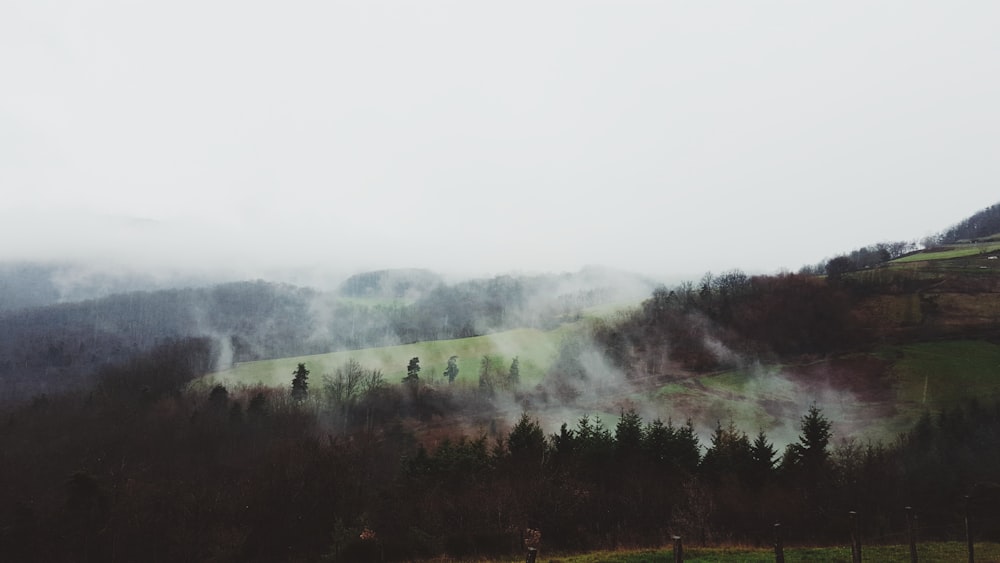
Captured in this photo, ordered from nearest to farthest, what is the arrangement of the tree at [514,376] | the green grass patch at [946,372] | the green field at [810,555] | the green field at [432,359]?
the green field at [810,555] < the green grass patch at [946,372] < the tree at [514,376] < the green field at [432,359]

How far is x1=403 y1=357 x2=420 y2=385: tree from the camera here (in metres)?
148

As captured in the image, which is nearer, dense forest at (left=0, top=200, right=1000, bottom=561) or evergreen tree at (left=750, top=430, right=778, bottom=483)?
dense forest at (left=0, top=200, right=1000, bottom=561)

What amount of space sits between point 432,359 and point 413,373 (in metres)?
16.6

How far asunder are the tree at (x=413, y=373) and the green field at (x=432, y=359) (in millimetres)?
3244

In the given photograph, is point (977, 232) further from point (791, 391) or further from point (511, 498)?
point (511, 498)

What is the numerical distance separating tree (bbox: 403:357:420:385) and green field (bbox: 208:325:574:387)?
3244mm

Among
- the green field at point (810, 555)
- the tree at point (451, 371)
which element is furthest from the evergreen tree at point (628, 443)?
the tree at point (451, 371)

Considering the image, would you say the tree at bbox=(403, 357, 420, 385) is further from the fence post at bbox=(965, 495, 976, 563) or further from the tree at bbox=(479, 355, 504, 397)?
the fence post at bbox=(965, 495, 976, 563)

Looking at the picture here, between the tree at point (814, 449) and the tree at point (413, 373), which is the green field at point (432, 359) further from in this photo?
the tree at point (814, 449)

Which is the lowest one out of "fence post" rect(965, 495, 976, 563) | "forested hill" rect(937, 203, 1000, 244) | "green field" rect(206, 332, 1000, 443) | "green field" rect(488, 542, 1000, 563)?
"green field" rect(206, 332, 1000, 443)

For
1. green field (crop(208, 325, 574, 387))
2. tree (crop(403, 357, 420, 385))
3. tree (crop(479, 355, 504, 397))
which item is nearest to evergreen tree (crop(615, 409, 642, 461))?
tree (crop(479, 355, 504, 397))

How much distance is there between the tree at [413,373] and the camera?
14775 cm

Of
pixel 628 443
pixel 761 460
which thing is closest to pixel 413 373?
pixel 628 443

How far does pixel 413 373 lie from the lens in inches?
5960
